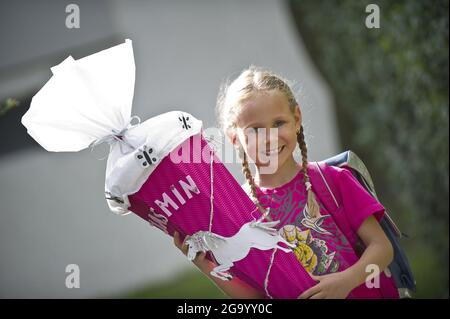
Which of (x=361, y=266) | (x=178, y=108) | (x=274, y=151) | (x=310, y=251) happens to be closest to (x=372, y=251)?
(x=361, y=266)

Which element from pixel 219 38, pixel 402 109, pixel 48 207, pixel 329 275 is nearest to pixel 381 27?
Answer: pixel 402 109

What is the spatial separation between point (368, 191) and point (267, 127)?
0.43 metres

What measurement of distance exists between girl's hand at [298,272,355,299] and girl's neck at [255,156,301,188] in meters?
0.36

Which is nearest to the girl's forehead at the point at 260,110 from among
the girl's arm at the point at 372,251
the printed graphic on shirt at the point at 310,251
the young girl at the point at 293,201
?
the young girl at the point at 293,201

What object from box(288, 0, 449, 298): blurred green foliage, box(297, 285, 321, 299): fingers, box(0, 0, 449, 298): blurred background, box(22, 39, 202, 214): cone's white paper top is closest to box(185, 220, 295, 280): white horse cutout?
box(297, 285, 321, 299): fingers

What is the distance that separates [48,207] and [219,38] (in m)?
2.28

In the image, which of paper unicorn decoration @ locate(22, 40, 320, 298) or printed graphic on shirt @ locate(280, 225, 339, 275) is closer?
paper unicorn decoration @ locate(22, 40, 320, 298)

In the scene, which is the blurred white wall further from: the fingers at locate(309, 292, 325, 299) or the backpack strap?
the fingers at locate(309, 292, 325, 299)

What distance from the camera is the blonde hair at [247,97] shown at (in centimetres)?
213

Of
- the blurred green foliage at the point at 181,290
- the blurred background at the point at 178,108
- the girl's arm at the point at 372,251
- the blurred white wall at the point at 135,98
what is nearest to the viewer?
the girl's arm at the point at 372,251

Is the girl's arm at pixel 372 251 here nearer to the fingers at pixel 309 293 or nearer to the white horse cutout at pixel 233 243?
the fingers at pixel 309 293

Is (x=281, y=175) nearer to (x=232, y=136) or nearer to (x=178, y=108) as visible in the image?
(x=232, y=136)

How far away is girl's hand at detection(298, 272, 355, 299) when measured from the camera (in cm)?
196

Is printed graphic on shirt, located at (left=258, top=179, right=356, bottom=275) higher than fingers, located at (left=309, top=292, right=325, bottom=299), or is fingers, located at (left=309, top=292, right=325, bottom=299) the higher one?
printed graphic on shirt, located at (left=258, top=179, right=356, bottom=275)
